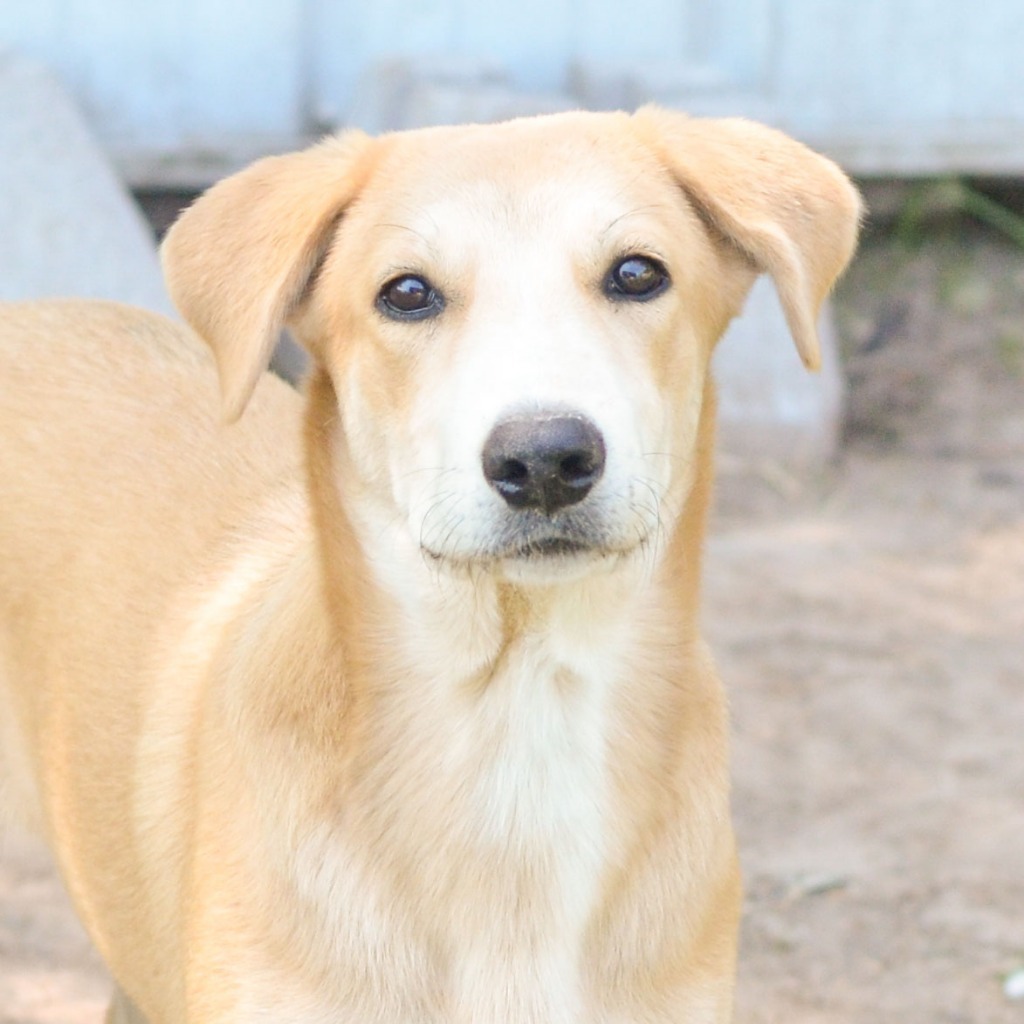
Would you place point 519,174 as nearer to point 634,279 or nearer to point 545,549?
point 634,279

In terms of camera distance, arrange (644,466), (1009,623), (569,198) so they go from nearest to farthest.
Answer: (644,466) → (569,198) → (1009,623)

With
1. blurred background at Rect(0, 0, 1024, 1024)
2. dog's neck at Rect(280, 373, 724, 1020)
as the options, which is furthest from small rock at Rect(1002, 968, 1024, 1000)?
dog's neck at Rect(280, 373, 724, 1020)

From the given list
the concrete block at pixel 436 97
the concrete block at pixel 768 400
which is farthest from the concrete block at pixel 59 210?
the concrete block at pixel 768 400

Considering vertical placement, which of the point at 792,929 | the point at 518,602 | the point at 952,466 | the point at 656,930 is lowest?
the point at 952,466

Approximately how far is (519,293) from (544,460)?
0.34 metres

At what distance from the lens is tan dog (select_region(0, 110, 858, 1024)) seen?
8.13ft

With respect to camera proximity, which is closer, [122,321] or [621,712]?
[621,712]

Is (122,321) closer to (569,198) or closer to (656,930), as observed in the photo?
(569,198)

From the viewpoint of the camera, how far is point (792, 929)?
3908mm

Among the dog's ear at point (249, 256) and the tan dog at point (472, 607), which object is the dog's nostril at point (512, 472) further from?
the dog's ear at point (249, 256)

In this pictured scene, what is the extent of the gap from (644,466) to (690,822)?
22.8 inches

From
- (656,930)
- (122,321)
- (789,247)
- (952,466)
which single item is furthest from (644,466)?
(952,466)

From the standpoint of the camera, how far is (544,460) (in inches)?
→ 88.7

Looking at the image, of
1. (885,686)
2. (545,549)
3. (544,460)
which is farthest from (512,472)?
(885,686)
